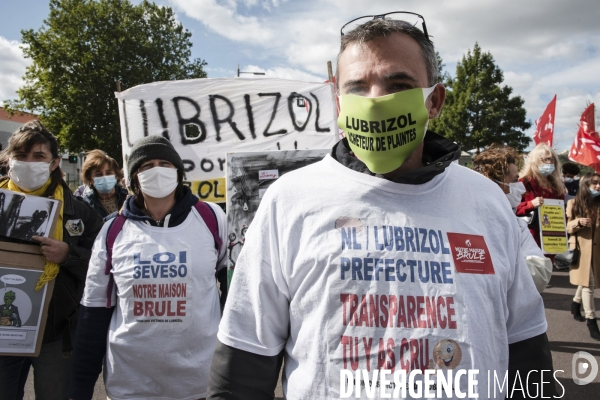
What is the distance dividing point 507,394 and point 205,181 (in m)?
3.34

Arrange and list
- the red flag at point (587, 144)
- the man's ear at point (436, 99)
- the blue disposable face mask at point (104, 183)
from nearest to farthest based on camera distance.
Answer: the man's ear at point (436, 99) → the blue disposable face mask at point (104, 183) → the red flag at point (587, 144)

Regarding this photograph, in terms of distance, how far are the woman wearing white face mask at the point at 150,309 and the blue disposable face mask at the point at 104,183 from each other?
244 centimetres

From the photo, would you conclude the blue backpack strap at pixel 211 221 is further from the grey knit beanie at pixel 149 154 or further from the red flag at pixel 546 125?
the red flag at pixel 546 125

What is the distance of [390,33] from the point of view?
1341 millimetres

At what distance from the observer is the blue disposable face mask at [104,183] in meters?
4.74

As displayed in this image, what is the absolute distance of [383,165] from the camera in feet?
4.25

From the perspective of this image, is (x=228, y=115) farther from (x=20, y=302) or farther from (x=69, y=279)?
(x=20, y=302)

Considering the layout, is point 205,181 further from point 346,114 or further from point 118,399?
point 346,114

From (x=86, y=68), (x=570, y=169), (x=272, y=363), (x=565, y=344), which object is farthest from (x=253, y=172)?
(x=86, y=68)

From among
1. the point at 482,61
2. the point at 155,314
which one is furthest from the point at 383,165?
the point at 482,61

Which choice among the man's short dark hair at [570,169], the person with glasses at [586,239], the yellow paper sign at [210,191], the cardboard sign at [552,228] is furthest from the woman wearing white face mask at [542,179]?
the man's short dark hair at [570,169]

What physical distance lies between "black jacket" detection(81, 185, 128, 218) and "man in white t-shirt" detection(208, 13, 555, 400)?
3.79m

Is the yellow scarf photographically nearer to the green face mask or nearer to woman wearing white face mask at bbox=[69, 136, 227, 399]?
woman wearing white face mask at bbox=[69, 136, 227, 399]

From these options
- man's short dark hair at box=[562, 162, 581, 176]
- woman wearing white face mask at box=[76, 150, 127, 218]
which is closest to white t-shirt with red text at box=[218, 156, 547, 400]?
woman wearing white face mask at box=[76, 150, 127, 218]
